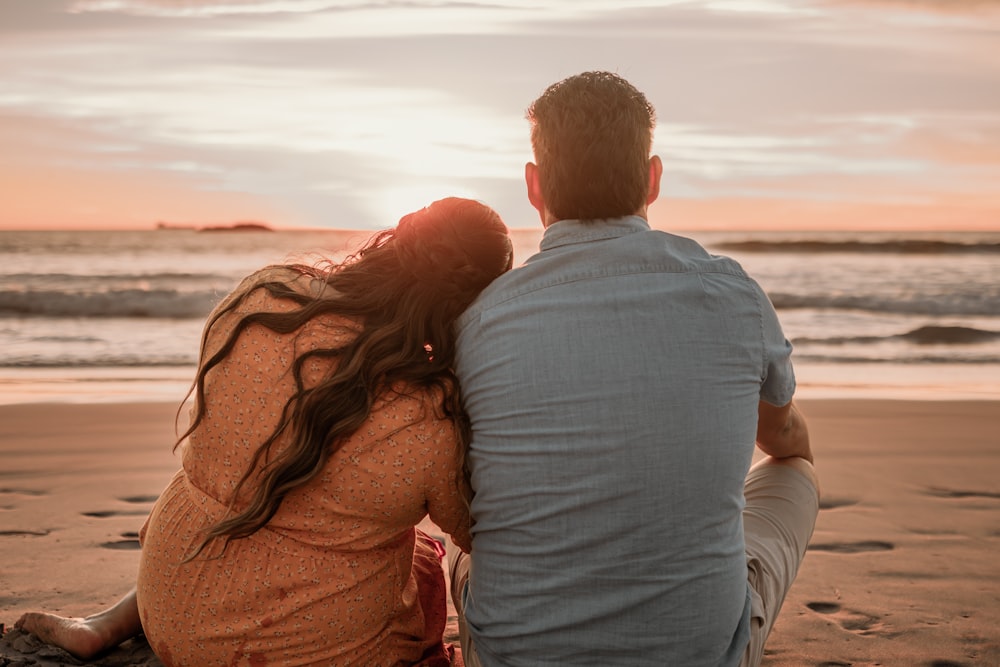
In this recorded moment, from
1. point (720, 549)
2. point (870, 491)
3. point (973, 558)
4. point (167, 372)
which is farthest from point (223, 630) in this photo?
point (167, 372)

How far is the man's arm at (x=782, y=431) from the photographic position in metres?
2.16

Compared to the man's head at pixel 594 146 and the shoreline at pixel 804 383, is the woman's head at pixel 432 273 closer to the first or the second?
the man's head at pixel 594 146

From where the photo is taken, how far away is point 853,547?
140 inches

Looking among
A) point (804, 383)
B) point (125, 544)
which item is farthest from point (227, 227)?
point (125, 544)

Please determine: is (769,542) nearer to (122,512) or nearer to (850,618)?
(850,618)

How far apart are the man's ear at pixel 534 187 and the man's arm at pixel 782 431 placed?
671 mm

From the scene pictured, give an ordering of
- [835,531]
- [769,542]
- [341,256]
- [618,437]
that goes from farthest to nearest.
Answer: [835,531]
[769,542]
[341,256]
[618,437]

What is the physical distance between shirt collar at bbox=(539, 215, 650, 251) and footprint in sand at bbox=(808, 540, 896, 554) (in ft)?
7.09

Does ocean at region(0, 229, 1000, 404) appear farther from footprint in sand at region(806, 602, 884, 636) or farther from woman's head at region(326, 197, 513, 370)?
footprint in sand at region(806, 602, 884, 636)

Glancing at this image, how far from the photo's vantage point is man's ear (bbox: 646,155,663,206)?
6.21 ft

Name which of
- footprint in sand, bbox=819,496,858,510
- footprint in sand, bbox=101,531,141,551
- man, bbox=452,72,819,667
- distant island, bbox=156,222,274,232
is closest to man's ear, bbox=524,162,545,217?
man, bbox=452,72,819,667

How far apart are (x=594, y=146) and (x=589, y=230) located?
158 mm

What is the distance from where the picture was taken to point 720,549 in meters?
1.74

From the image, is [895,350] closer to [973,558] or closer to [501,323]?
[973,558]
